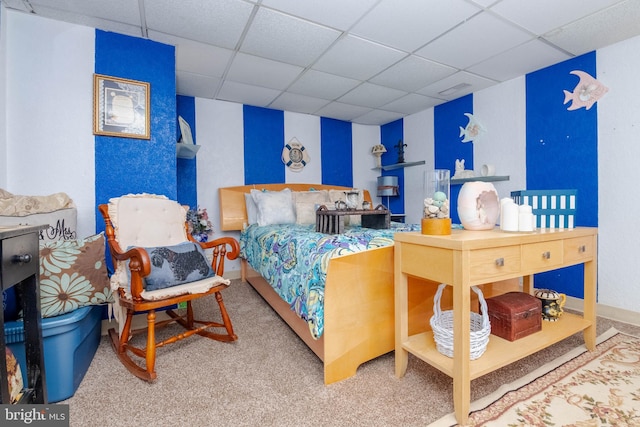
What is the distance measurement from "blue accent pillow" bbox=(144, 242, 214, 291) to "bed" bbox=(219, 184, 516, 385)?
0.80 m

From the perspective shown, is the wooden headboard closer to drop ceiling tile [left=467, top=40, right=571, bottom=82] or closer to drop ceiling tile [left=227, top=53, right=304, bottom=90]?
drop ceiling tile [left=227, top=53, right=304, bottom=90]

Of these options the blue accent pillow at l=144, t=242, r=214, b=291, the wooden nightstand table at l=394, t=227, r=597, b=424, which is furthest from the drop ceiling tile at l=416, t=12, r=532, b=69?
the blue accent pillow at l=144, t=242, r=214, b=291

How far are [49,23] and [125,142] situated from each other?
96cm

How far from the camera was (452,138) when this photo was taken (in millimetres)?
3760

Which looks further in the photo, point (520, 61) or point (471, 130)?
point (471, 130)

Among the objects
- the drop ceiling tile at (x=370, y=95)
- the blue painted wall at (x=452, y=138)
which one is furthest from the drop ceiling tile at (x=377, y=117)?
the blue painted wall at (x=452, y=138)

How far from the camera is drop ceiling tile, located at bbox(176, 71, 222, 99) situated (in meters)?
3.00

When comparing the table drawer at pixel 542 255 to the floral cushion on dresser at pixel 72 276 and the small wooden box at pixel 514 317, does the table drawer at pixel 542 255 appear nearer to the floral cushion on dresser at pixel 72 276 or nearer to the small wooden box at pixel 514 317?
the small wooden box at pixel 514 317

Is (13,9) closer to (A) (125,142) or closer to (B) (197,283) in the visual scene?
(A) (125,142)

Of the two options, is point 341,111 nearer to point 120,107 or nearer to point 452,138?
point 452,138

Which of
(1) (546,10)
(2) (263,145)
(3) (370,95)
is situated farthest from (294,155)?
(1) (546,10)

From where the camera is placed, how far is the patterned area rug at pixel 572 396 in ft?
4.05

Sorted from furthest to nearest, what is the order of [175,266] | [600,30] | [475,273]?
[600,30] → [175,266] → [475,273]

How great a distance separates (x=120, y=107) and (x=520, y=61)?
3633mm
